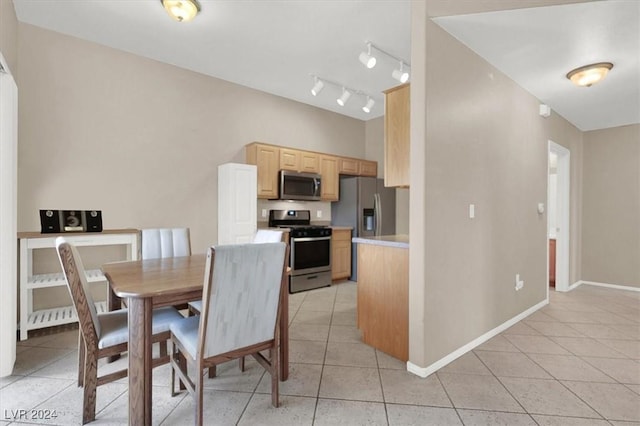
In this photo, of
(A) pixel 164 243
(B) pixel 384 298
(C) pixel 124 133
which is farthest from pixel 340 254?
(C) pixel 124 133

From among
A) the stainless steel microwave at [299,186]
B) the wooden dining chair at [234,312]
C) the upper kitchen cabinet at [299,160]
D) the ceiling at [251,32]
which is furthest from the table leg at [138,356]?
the upper kitchen cabinet at [299,160]

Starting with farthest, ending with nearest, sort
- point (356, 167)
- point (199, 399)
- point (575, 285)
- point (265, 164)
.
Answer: point (356, 167) → point (575, 285) → point (265, 164) → point (199, 399)

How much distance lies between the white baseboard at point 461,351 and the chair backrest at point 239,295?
43.6 inches

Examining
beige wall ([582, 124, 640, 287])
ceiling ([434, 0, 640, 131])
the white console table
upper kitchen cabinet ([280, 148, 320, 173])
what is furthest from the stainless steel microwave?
beige wall ([582, 124, 640, 287])

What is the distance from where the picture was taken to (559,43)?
237 centimetres

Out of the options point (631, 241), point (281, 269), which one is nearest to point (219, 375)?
point (281, 269)

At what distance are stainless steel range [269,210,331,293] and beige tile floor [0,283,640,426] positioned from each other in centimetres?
140

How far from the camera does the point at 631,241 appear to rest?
4.38 meters

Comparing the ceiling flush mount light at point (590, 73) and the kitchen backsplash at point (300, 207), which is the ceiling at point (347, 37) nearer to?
the ceiling flush mount light at point (590, 73)

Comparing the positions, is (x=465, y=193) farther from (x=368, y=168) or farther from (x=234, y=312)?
(x=368, y=168)

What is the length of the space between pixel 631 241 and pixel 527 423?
4.47 meters

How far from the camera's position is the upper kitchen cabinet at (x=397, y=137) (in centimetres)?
246

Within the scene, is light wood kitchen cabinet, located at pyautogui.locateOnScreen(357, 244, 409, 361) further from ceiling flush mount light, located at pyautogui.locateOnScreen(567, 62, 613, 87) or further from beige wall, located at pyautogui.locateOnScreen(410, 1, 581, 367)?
ceiling flush mount light, located at pyautogui.locateOnScreen(567, 62, 613, 87)

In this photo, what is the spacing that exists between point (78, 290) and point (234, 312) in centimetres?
78
